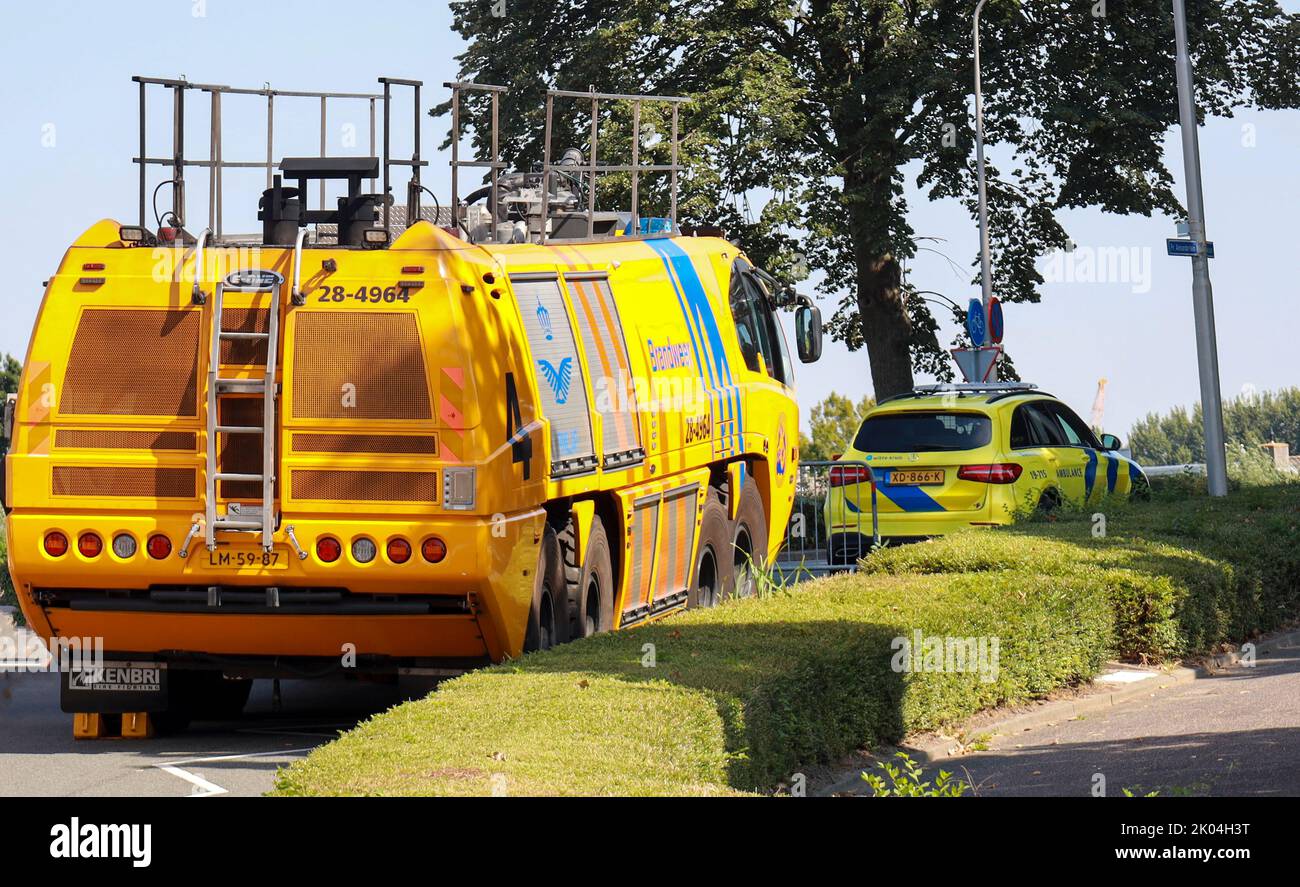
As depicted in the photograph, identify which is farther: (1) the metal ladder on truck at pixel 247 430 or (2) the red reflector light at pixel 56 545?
(2) the red reflector light at pixel 56 545

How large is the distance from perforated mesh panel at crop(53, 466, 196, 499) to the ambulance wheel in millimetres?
6163

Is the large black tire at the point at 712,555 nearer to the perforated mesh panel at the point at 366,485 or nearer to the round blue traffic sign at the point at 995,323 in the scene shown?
the perforated mesh panel at the point at 366,485

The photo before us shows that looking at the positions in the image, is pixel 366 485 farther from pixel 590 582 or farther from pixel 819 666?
pixel 819 666

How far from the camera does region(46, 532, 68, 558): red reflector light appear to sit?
35.5 ft

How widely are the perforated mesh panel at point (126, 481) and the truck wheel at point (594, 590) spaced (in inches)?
97.7

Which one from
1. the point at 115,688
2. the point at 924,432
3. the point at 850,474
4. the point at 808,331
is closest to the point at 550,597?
the point at 115,688

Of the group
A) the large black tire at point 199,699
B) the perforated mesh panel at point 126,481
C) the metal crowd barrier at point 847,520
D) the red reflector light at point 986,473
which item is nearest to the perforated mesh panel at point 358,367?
the perforated mesh panel at point 126,481

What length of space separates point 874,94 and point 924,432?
14235 millimetres

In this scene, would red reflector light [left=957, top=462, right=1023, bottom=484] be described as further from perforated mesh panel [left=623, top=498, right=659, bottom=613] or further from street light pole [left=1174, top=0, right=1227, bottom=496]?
perforated mesh panel [left=623, top=498, right=659, bottom=613]

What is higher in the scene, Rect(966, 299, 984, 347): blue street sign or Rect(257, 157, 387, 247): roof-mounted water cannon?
Rect(966, 299, 984, 347): blue street sign

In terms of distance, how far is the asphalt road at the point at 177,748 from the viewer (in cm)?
984

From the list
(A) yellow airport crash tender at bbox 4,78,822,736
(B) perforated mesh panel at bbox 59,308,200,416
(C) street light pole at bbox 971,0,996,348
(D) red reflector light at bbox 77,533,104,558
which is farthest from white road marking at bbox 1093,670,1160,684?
(C) street light pole at bbox 971,0,996,348

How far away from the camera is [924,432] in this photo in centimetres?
1939

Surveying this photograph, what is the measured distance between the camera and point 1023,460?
63.1 ft
